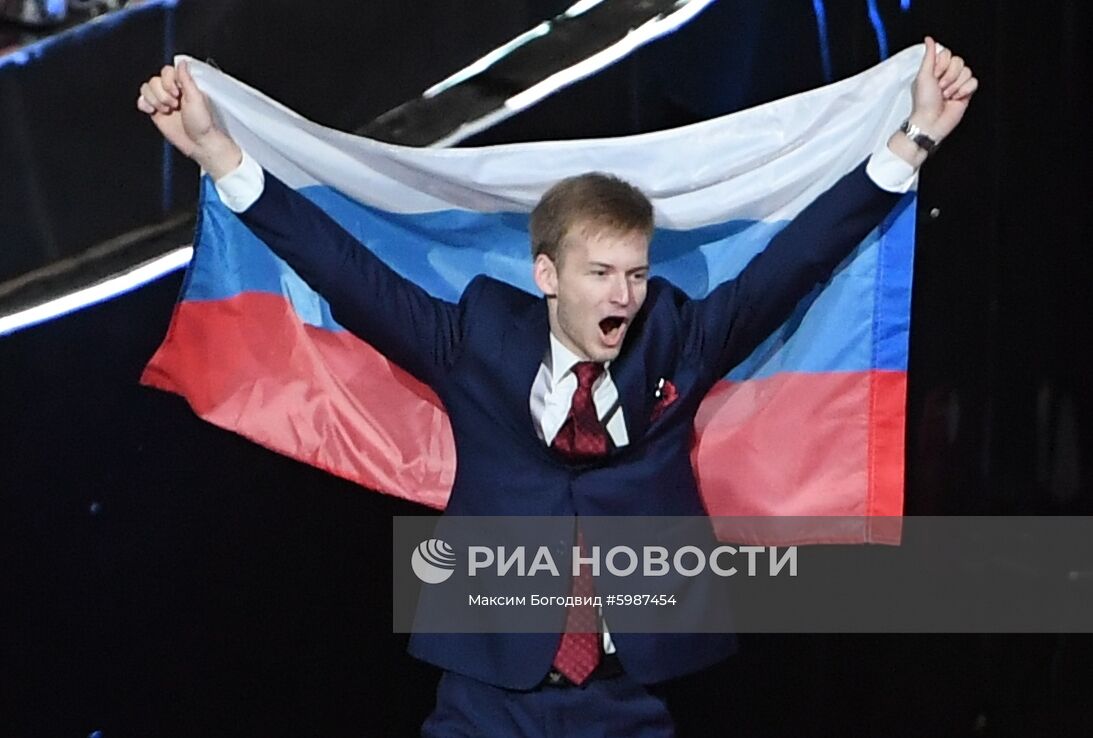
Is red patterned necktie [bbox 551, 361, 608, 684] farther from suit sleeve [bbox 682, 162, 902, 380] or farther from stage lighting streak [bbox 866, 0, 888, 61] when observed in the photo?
stage lighting streak [bbox 866, 0, 888, 61]

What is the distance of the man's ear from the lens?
142 cm

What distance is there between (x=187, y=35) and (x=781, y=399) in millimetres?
829

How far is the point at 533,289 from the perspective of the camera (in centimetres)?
157

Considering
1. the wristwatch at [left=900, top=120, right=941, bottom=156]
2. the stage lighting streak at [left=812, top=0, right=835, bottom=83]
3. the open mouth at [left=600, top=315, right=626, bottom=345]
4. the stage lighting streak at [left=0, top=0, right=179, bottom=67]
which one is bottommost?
the open mouth at [left=600, top=315, right=626, bottom=345]

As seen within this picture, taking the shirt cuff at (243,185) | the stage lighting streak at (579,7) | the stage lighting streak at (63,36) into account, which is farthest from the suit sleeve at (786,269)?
the stage lighting streak at (63,36)

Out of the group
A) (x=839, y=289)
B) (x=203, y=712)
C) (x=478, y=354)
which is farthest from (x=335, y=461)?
(x=839, y=289)

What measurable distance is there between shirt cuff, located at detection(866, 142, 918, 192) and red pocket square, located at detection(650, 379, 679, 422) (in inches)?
13.3

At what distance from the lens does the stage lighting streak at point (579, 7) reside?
1560mm

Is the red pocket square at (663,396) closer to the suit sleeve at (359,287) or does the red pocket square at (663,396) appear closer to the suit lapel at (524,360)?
the suit lapel at (524,360)

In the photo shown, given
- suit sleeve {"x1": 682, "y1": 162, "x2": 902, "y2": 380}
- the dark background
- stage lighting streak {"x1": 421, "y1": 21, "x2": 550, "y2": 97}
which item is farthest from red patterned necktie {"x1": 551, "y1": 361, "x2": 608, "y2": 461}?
stage lighting streak {"x1": 421, "y1": 21, "x2": 550, "y2": 97}

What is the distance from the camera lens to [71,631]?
1.46 metres

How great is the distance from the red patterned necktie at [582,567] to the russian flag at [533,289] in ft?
0.59

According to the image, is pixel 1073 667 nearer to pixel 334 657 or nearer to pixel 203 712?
pixel 334 657

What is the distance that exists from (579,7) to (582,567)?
0.68 m
